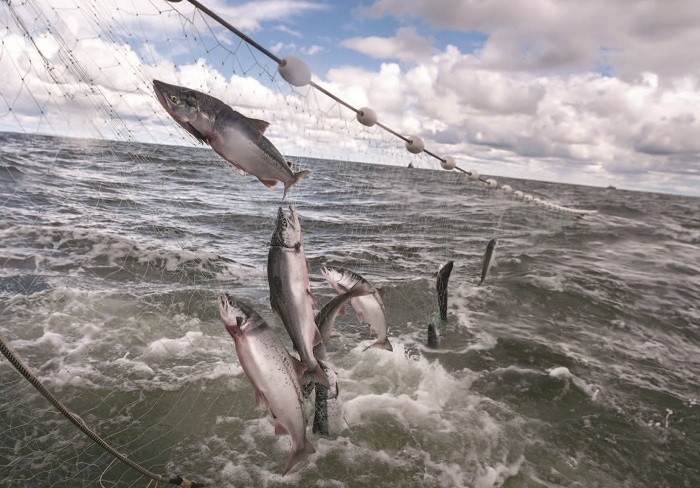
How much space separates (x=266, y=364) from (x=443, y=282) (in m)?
6.79

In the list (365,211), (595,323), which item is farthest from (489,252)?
(365,211)

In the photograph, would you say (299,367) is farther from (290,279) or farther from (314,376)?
(290,279)

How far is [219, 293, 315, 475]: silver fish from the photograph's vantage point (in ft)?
9.97

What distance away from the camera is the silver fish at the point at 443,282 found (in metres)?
8.91

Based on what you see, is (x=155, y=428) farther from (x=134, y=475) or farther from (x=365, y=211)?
(x=365, y=211)

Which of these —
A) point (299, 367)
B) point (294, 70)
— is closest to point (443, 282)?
point (294, 70)

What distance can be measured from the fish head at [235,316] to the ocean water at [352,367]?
2.75 m

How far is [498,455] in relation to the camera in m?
5.93

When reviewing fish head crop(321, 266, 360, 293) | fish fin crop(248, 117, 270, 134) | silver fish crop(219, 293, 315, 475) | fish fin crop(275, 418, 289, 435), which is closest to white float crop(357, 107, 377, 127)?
fish head crop(321, 266, 360, 293)

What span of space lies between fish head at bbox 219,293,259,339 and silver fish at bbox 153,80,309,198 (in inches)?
39.8

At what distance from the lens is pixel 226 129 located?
3105 millimetres

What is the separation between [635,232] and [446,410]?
30118mm

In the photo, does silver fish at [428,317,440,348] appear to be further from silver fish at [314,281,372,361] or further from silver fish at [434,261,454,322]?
silver fish at [314,281,372,361]

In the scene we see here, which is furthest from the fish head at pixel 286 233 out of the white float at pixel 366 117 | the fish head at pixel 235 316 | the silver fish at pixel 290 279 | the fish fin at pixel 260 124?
the white float at pixel 366 117
